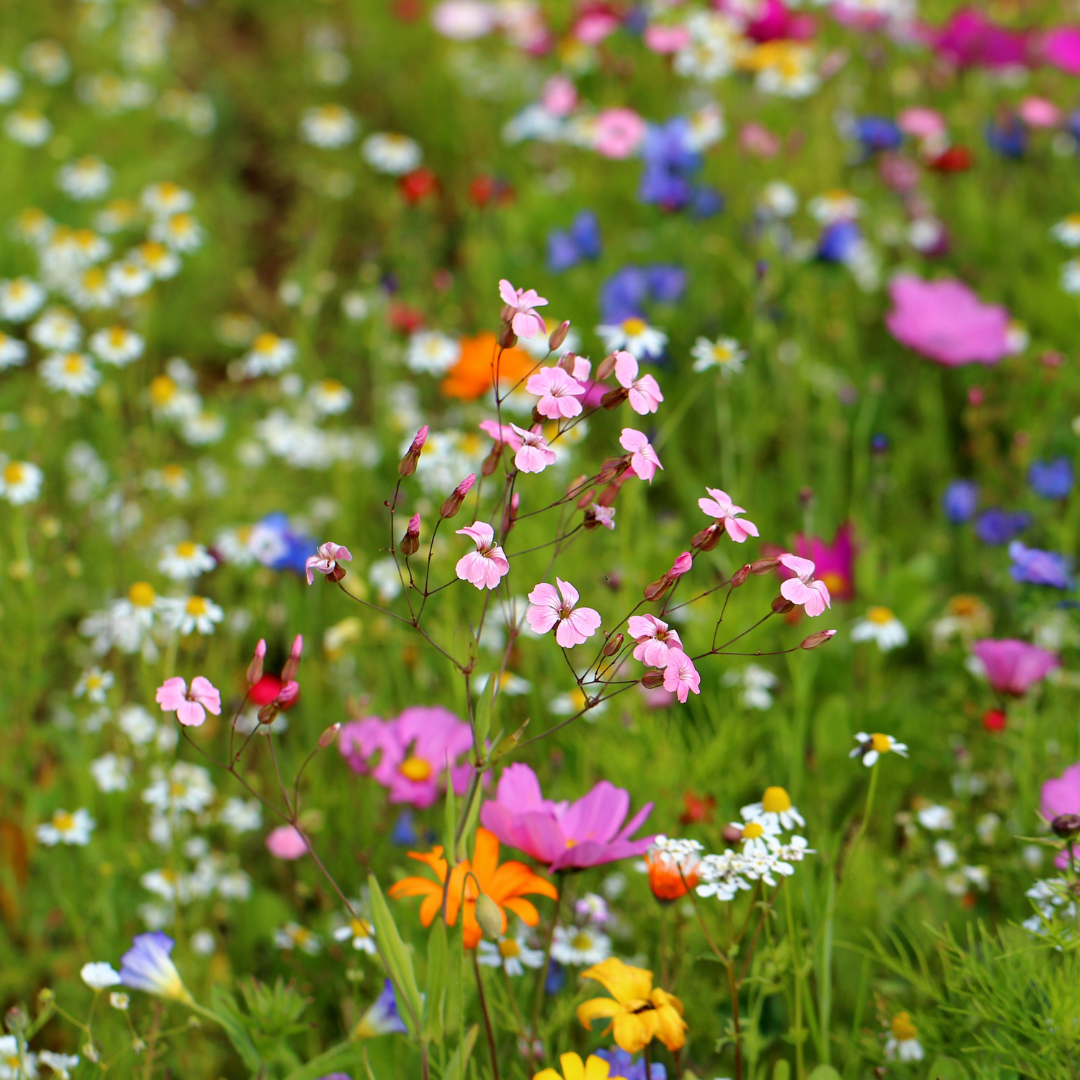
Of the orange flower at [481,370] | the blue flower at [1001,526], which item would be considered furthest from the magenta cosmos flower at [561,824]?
the blue flower at [1001,526]

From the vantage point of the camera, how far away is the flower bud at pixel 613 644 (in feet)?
2.51

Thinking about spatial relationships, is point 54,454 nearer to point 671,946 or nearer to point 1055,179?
point 671,946

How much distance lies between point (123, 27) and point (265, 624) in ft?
8.37

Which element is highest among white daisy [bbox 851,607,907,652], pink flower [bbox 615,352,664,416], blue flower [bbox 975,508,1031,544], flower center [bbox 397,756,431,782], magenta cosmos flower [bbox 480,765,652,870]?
pink flower [bbox 615,352,664,416]

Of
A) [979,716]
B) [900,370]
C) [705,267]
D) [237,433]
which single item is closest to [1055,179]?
[900,370]

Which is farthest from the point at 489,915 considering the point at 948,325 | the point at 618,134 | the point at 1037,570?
the point at 618,134

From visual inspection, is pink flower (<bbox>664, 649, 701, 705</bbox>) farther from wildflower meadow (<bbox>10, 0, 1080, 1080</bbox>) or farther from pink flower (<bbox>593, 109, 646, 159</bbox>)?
pink flower (<bbox>593, 109, 646, 159</bbox>)

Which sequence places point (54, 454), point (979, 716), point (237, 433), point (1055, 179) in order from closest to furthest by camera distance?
point (979, 716)
point (54, 454)
point (237, 433)
point (1055, 179)

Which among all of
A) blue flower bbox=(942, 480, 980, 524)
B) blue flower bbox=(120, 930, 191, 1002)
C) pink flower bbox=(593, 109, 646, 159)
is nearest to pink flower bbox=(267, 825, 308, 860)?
blue flower bbox=(120, 930, 191, 1002)

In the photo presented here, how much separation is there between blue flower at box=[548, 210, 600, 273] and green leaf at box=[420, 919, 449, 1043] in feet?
4.97

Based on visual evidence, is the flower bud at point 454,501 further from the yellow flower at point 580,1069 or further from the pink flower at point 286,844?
the pink flower at point 286,844

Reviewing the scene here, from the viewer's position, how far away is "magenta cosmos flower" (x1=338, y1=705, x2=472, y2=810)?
1.11m

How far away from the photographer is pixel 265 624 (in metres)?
1.59

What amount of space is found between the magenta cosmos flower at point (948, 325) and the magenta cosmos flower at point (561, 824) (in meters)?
1.20
